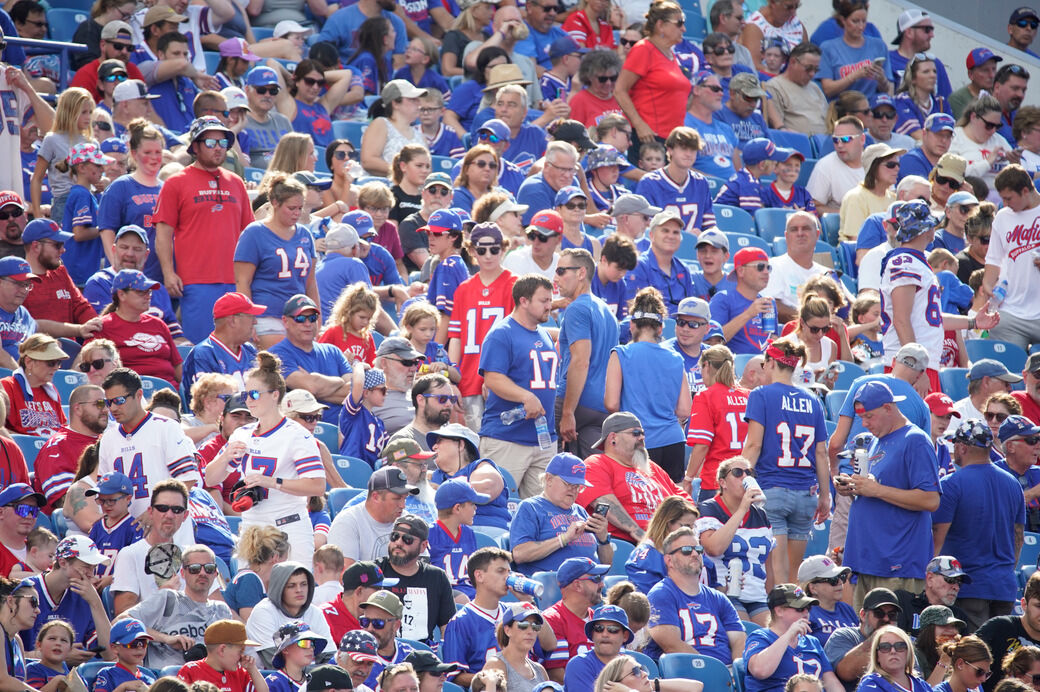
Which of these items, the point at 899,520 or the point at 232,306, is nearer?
the point at 899,520

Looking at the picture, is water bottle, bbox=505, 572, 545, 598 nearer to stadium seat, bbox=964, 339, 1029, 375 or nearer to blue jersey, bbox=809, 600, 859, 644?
blue jersey, bbox=809, 600, 859, 644

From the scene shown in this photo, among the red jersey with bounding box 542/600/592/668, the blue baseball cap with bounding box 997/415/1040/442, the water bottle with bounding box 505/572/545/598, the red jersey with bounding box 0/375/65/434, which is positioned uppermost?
the blue baseball cap with bounding box 997/415/1040/442

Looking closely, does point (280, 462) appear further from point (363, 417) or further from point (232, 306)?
point (232, 306)

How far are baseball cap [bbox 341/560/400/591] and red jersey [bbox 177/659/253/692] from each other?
687 millimetres

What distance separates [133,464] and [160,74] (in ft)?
15.6

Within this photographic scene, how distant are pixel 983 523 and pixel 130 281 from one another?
489 centimetres

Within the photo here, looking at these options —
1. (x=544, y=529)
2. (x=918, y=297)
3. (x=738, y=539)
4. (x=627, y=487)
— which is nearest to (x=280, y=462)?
(x=544, y=529)

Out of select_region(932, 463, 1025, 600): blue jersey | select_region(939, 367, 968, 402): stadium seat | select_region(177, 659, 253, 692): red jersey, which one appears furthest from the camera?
select_region(939, 367, 968, 402): stadium seat

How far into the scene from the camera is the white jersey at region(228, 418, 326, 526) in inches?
297

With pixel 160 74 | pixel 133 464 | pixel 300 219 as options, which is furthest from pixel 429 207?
pixel 133 464

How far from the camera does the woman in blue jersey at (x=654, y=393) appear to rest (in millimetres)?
8938

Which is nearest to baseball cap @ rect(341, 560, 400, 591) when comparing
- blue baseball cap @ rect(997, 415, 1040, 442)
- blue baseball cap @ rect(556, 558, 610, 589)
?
blue baseball cap @ rect(556, 558, 610, 589)

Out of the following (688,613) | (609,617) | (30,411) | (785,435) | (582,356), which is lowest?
(30,411)

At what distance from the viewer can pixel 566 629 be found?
741 centimetres
